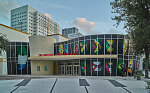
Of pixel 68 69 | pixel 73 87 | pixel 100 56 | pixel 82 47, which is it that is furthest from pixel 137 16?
pixel 68 69

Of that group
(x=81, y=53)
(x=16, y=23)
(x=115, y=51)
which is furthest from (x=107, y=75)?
(x=16, y=23)

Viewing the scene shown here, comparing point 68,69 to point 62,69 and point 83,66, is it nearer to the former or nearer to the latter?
point 62,69

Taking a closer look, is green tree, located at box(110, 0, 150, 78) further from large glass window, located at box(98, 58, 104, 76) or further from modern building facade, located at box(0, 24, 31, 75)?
modern building facade, located at box(0, 24, 31, 75)

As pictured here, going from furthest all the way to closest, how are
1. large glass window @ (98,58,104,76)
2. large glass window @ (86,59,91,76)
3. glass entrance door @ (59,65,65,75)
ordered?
glass entrance door @ (59,65,65,75)
large glass window @ (86,59,91,76)
large glass window @ (98,58,104,76)

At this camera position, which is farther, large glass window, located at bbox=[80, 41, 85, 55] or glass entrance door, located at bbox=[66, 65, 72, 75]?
glass entrance door, located at bbox=[66, 65, 72, 75]

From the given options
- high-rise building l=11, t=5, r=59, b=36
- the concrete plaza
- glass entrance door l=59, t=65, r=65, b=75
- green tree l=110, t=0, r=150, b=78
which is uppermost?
high-rise building l=11, t=5, r=59, b=36

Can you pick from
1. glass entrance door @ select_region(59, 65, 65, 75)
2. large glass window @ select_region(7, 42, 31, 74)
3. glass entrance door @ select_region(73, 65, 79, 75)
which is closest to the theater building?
glass entrance door @ select_region(73, 65, 79, 75)

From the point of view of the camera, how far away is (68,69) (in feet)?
92.7

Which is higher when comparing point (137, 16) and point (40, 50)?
point (137, 16)

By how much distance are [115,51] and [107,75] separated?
449cm

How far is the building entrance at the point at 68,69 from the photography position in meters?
26.5

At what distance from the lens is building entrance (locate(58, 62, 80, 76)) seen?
26.5 m

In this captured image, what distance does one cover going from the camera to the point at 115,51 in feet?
80.3

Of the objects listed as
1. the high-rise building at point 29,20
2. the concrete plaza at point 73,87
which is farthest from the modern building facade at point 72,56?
the high-rise building at point 29,20
